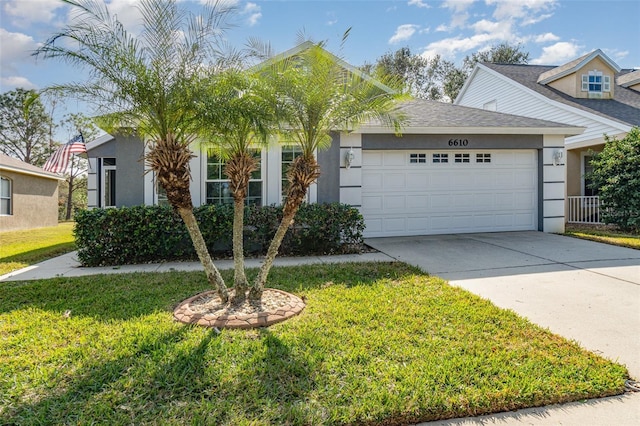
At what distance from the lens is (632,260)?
679cm

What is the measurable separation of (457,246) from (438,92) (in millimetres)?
26445

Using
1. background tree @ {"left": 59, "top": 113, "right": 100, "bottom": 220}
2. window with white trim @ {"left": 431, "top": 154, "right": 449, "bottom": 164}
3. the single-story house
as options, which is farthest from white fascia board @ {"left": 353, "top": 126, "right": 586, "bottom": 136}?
background tree @ {"left": 59, "top": 113, "right": 100, "bottom": 220}

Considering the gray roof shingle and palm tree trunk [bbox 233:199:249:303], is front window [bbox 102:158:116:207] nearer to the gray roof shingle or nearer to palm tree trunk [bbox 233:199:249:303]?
the gray roof shingle

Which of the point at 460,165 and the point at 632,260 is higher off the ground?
the point at 460,165

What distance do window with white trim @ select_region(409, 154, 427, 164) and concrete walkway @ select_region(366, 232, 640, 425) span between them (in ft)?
7.00

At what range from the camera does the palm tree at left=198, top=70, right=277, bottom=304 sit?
426 cm

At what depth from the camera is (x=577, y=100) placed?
48.9 feet

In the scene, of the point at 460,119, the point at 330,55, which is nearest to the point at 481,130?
the point at 460,119

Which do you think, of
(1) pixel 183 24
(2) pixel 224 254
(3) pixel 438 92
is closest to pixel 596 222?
(2) pixel 224 254

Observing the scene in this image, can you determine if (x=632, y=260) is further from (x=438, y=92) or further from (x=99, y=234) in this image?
(x=438, y=92)

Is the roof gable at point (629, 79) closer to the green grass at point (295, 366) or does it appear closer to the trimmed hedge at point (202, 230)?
the trimmed hedge at point (202, 230)

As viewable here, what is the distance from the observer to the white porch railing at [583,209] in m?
12.9

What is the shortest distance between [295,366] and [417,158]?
313 inches

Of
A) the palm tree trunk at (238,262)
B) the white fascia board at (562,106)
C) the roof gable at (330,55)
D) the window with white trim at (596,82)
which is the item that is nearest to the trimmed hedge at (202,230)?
the palm tree trunk at (238,262)
